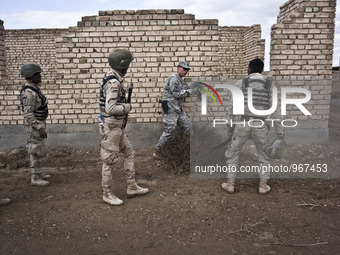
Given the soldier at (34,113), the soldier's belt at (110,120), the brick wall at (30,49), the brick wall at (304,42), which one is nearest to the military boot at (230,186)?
the soldier's belt at (110,120)

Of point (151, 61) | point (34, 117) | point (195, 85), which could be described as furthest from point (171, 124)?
point (34, 117)

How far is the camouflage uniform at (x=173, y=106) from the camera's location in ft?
14.4

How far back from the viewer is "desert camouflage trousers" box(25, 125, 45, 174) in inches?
142

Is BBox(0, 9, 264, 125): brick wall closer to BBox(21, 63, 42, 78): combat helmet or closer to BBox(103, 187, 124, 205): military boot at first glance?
BBox(21, 63, 42, 78): combat helmet

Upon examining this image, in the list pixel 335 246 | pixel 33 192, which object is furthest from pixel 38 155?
pixel 335 246

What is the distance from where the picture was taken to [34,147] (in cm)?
364

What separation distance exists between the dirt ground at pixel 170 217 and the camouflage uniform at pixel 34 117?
0.50 metres

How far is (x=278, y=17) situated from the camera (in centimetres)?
587

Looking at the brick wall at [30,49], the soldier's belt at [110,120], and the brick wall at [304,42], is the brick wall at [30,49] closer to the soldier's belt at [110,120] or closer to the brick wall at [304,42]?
the soldier's belt at [110,120]

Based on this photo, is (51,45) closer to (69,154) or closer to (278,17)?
(69,154)

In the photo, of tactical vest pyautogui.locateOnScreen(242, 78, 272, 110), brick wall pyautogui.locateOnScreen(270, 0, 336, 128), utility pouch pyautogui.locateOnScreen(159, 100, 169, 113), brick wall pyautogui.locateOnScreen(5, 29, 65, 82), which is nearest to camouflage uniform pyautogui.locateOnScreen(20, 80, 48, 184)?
utility pouch pyautogui.locateOnScreen(159, 100, 169, 113)

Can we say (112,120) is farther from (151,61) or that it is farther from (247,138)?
(151,61)

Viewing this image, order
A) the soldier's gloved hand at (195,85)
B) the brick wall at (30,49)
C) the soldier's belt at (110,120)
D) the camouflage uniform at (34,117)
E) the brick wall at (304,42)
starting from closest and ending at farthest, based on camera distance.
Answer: the soldier's belt at (110,120) → the camouflage uniform at (34,117) → the soldier's gloved hand at (195,85) → the brick wall at (304,42) → the brick wall at (30,49)

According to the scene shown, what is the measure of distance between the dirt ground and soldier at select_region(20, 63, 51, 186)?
0.37 m
